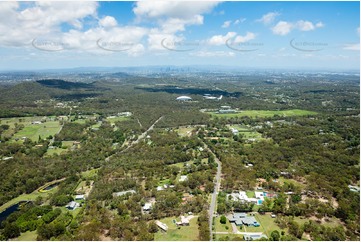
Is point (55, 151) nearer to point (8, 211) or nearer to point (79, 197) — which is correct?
point (8, 211)

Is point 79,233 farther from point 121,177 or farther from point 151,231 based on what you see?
point 121,177

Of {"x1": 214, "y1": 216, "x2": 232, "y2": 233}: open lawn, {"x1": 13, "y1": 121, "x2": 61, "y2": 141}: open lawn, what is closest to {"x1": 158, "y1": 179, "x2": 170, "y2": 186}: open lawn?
{"x1": 214, "y1": 216, "x2": 232, "y2": 233}: open lawn

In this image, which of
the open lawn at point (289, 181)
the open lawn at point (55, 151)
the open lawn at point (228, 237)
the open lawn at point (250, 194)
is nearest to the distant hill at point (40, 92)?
the open lawn at point (55, 151)

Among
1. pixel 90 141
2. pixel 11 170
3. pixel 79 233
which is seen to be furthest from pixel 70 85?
pixel 79 233

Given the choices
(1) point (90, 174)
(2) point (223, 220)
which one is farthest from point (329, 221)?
(1) point (90, 174)

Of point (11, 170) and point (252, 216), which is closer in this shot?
point (252, 216)

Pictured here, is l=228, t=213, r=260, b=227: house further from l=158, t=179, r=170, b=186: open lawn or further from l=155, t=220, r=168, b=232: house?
l=158, t=179, r=170, b=186: open lawn

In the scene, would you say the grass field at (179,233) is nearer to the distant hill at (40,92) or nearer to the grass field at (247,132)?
the grass field at (247,132)
